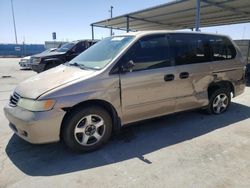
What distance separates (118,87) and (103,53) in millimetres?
837

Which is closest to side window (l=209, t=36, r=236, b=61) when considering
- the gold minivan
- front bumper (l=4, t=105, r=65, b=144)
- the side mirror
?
the gold minivan

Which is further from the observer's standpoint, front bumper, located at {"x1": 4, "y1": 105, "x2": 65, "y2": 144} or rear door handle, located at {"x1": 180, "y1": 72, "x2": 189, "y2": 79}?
rear door handle, located at {"x1": 180, "y1": 72, "x2": 189, "y2": 79}

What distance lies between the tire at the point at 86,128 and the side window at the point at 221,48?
2.81 meters

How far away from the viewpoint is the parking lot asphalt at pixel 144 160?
2818 millimetres

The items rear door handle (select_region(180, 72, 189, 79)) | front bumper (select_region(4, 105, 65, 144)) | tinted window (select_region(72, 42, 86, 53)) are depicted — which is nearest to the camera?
front bumper (select_region(4, 105, 65, 144))

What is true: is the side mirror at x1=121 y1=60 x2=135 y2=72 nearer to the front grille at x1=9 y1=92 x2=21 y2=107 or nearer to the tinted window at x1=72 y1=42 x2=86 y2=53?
the front grille at x1=9 y1=92 x2=21 y2=107

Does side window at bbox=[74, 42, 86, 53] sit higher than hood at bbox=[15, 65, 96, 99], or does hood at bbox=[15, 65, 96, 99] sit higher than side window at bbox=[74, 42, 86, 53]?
side window at bbox=[74, 42, 86, 53]

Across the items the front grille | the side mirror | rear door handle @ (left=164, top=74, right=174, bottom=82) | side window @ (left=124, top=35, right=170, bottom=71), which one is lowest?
the front grille

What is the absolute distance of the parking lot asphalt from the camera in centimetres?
282

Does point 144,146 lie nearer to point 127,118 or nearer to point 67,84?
point 127,118

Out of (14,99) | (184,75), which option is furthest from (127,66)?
(14,99)

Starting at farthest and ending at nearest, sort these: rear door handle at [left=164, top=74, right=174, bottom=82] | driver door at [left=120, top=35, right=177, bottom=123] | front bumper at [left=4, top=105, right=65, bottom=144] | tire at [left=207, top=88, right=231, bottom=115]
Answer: tire at [left=207, top=88, right=231, bottom=115] < rear door handle at [left=164, top=74, right=174, bottom=82] < driver door at [left=120, top=35, right=177, bottom=123] < front bumper at [left=4, top=105, right=65, bottom=144]

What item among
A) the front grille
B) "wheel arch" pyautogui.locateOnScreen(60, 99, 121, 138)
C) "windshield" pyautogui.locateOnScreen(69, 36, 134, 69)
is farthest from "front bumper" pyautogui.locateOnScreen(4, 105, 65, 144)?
"windshield" pyautogui.locateOnScreen(69, 36, 134, 69)

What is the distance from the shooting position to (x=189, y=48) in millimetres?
4551
